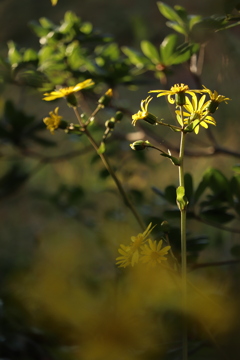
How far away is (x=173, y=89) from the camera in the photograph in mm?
409

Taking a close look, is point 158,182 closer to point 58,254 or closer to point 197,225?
point 197,225

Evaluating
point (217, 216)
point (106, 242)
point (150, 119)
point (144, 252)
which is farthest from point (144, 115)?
point (106, 242)

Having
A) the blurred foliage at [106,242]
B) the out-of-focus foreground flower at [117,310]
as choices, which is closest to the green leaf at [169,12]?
the blurred foliage at [106,242]

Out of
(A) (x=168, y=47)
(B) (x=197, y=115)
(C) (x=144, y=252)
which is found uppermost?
(A) (x=168, y=47)

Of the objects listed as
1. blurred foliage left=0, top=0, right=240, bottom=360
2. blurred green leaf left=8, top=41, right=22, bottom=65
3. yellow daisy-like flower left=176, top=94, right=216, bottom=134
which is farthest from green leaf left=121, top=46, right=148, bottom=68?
yellow daisy-like flower left=176, top=94, right=216, bottom=134

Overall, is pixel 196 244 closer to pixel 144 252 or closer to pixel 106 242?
pixel 144 252

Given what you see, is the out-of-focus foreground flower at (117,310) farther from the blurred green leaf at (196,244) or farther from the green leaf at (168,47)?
the green leaf at (168,47)

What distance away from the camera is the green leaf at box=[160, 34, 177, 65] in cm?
61

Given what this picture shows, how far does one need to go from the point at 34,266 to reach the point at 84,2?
1303 millimetres

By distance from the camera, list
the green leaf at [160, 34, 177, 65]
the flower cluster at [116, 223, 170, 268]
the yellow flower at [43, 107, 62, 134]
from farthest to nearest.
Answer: the green leaf at [160, 34, 177, 65]
the yellow flower at [43, 107, 62, 134]
the flower cluster at [116, 223, 170, 268]

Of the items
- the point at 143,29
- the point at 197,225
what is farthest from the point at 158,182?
the point at 143,29

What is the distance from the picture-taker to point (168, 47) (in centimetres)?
62

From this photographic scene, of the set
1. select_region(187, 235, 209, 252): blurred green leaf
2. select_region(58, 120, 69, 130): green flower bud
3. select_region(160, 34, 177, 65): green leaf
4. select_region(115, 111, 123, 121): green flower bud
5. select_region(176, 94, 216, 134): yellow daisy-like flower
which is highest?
select_region(160, 34, 177, 65): green leaf

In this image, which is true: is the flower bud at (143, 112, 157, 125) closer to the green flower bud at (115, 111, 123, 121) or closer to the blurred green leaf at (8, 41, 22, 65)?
the green flower bud at (115, 111, 123, 121)
